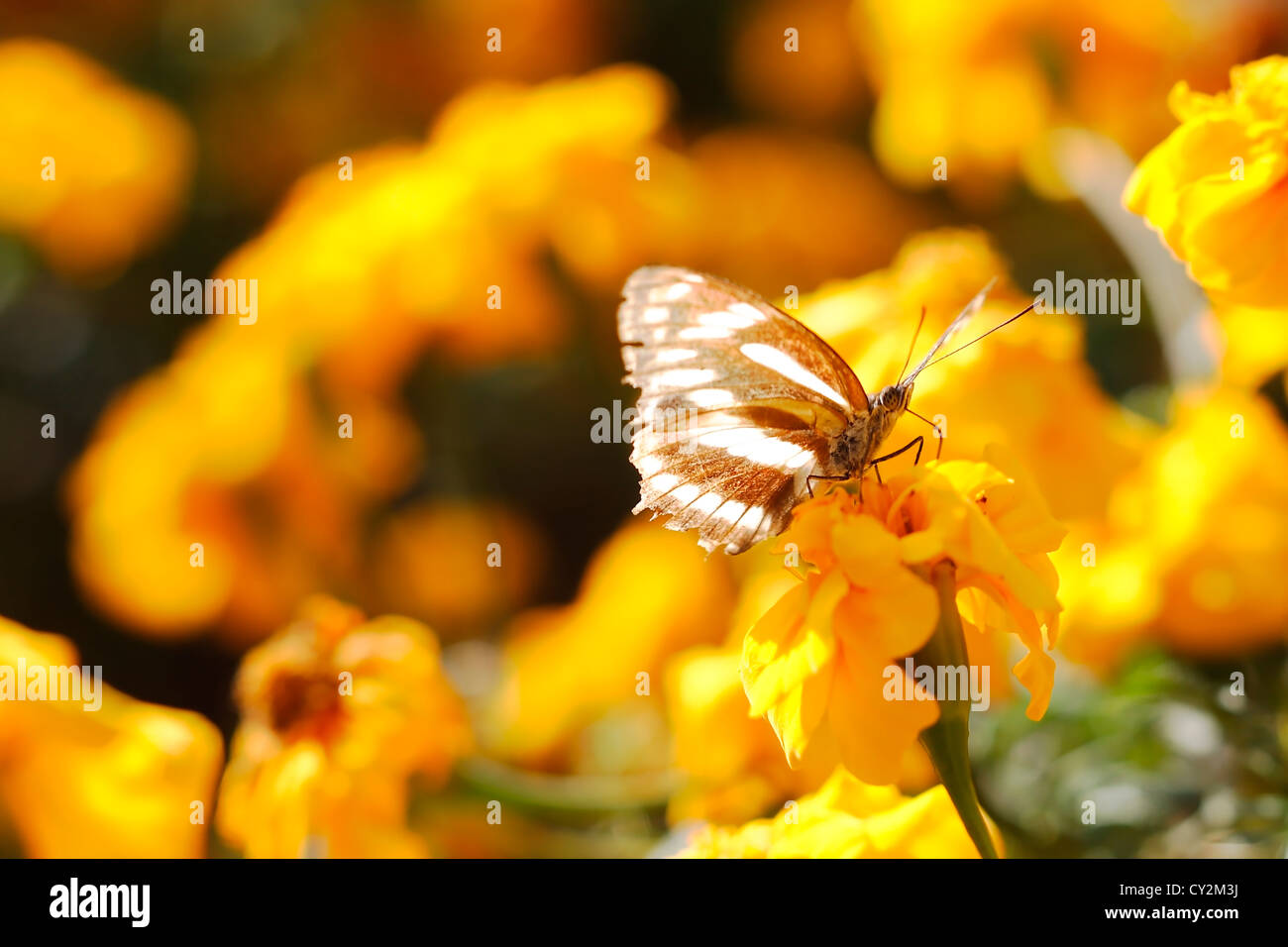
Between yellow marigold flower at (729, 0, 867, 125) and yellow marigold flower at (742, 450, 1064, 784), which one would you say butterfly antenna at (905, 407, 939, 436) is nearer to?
yellow marigold flower at (742, 450, 1064, 784)

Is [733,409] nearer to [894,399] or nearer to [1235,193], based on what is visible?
[894,399]

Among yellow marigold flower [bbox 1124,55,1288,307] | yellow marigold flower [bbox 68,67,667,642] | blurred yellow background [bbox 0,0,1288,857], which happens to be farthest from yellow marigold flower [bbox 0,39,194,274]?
yellow marigold flower [bbox 1124,55,1288,307]

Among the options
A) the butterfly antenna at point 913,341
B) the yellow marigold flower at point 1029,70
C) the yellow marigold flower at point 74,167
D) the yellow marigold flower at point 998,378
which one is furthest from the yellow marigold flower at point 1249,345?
the yellow marigold flower at point 74,167

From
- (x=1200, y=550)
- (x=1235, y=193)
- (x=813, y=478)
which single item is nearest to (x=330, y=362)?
(x=813, y=478)

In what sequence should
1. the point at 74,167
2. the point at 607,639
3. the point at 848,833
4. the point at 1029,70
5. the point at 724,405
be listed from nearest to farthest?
the point at 848,833 < the point at 724,405 < the point at 607,639 < the point at 1029,70 < the point at 74,167
